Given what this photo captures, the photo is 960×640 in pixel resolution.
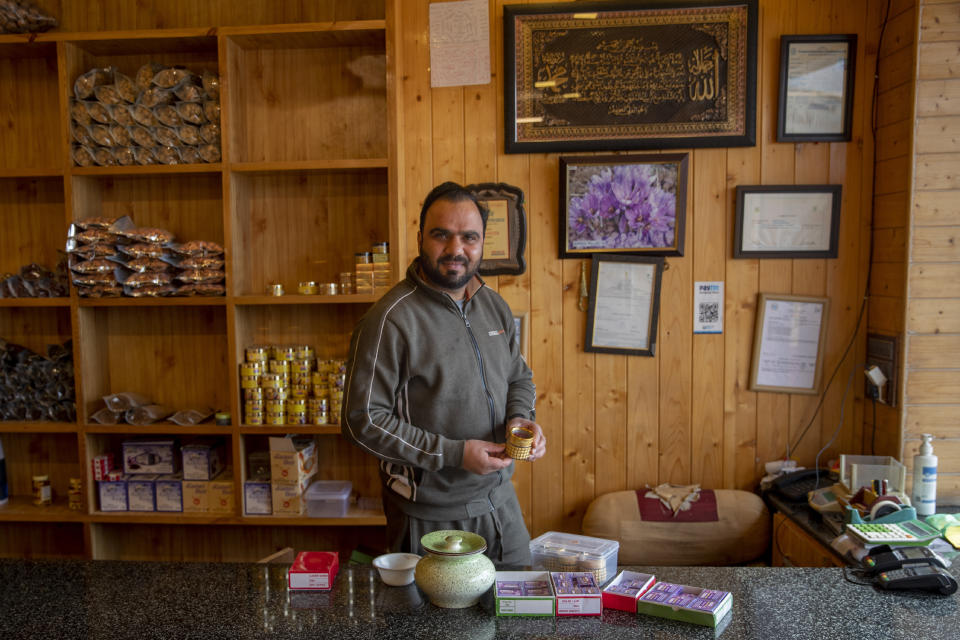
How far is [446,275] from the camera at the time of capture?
1.96m

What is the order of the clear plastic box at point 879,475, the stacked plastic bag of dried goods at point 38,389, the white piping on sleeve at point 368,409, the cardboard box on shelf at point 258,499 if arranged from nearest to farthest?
the white piping on sleeve at point 368,409, the clear plastic box at point 879,475, the cardboard box on shelf at point 258,499, the stacked plastic bag of dried goods at point 38,389

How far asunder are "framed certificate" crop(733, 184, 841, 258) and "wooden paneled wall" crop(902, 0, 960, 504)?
319mm

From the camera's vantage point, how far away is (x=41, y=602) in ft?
4.80

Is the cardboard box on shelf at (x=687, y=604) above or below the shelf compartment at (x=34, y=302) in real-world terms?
below

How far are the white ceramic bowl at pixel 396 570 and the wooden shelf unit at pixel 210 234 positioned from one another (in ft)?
4.20

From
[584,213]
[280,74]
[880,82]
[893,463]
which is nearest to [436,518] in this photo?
[584,213]

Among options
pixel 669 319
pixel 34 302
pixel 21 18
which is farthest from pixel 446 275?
pixel 21 18

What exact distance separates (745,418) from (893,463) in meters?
0.54

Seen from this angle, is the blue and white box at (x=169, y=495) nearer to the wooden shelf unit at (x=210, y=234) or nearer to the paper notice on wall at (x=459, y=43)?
the wooden shelf unit at (x=210, y=234)

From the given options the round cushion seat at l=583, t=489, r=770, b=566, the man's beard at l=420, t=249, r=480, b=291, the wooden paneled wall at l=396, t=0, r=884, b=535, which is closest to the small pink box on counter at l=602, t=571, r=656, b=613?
the man's beard at l=420, t=249, r=480, b=291

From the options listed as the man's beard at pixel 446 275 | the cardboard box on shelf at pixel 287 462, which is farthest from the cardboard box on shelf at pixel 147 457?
the man's beard at pixel 446 275

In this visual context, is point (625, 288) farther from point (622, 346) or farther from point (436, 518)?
point (436, 518)

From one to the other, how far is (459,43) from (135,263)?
58.7 inches

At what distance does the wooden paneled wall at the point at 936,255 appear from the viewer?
A: 238cm
